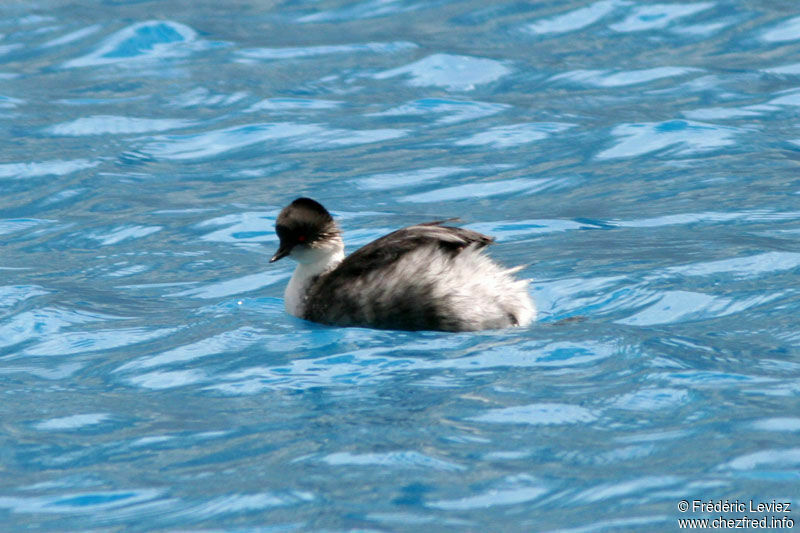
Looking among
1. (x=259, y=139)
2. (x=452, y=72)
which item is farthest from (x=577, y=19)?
(x=259, y=139)

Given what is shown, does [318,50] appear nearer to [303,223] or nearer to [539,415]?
[303,223]

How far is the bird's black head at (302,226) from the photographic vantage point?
6660mm

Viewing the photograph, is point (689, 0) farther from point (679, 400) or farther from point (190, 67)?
point (679, 400)

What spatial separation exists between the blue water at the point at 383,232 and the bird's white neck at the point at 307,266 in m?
0.10

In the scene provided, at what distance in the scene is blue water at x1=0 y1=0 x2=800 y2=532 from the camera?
192 inches

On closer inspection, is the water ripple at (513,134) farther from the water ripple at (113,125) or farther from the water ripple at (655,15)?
the water ripple at (655,15)

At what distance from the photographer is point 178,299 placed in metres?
7.51

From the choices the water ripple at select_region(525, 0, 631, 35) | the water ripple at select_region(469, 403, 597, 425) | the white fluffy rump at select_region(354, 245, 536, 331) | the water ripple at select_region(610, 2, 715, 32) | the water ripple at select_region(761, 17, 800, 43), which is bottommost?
the water ripple at select_region(469, 403, 597, 425)

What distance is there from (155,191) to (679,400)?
533 cm

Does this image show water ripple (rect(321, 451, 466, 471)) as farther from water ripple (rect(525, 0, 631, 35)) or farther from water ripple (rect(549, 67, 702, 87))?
water ripple (rect(525, 0, 631, 35))

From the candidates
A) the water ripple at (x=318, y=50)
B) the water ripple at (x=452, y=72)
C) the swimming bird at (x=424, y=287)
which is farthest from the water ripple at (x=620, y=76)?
the swimming bird at (x=424, y=287)

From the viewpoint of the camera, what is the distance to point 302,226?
21.9 feet

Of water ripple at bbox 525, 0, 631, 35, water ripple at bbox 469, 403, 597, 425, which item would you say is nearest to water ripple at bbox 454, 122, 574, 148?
water ripple at bbox 525, 0, 631, 35

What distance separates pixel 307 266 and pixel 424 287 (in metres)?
0.78
